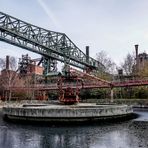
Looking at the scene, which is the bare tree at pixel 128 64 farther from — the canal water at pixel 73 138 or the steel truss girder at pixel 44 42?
the canal water at pixel 73 138

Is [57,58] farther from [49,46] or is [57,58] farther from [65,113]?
[65,113]

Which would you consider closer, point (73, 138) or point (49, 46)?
point (73, 138)

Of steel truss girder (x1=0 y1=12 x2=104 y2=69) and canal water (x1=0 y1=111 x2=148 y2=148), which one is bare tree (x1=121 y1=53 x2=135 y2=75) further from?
canal water (x1=0 y1=111 x2=148 y2=148)

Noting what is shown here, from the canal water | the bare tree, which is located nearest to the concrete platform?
the canal water

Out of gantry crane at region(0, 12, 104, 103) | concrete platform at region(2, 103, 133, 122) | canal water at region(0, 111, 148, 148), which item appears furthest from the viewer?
gantry crane at region(0, 12, 104, 103)

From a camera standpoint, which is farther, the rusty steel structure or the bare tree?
the bare tree

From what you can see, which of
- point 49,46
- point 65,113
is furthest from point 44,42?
point 65,113

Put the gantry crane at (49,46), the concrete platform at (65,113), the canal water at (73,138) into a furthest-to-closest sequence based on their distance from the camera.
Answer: the gantry crane at (49,46) → the concrete platform at (65,113) → the canal water at (73,138)

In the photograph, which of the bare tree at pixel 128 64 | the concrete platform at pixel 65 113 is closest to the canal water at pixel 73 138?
the concrete platform at pixel 65 113

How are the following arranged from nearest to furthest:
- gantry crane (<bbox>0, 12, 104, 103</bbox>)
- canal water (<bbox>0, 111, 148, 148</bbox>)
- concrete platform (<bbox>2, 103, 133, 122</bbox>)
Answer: canal water (<bbox>0, 111, 148, 148</bbox>), concrete platform (<bbox>2, 103, 133, 122</bbox>), gantry crane (<bbox>0, 12, 104, 103</bbox>)

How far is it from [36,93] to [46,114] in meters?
50.7

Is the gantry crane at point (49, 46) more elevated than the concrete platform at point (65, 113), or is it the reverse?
the gantry crane at point (49, 46)

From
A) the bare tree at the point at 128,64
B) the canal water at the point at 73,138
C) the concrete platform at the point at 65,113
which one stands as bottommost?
the canal water at the point at 73,138

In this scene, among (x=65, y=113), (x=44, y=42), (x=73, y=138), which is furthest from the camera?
(x=44, y=42)
